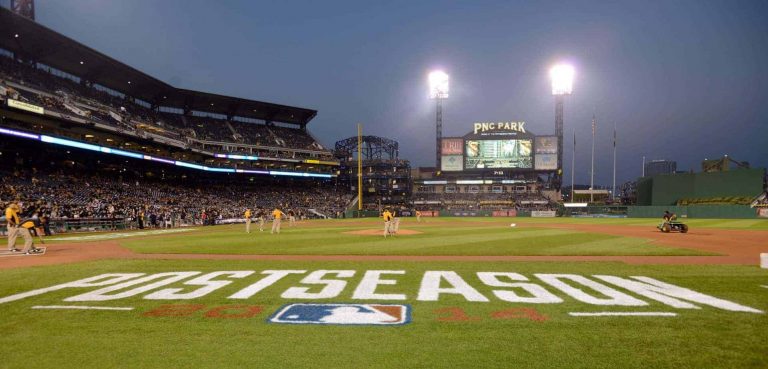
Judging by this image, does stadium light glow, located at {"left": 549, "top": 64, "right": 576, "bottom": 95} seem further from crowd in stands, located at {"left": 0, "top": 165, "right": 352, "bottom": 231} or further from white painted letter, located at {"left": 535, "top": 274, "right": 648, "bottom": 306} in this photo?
white painted letter, located at {"left": 535, "top": 274, "right": 648, "bottom": 306}

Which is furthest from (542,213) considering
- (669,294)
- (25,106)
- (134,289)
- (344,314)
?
(25,106)

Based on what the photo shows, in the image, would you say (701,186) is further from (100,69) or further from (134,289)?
(100,69)

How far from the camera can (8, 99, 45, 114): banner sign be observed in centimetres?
2893

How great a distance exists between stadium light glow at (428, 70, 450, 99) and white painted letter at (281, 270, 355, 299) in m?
65.5

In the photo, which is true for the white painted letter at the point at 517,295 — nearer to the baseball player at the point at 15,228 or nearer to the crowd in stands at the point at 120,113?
the baseball player at the point at 15,228

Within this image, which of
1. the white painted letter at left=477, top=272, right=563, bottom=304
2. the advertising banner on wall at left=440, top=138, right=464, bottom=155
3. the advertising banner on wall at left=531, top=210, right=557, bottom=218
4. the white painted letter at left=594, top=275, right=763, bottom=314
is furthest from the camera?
the advertising banner on wall at left=440, top=138, right=464, bottom=155

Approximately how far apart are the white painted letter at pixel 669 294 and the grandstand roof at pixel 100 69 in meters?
48.6

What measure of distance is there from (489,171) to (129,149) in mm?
60052

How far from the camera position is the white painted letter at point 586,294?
20.5ft

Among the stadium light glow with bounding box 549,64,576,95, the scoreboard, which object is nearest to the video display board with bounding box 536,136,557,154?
the scoreboard

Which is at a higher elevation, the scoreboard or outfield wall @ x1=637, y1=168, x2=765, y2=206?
the scoreboard

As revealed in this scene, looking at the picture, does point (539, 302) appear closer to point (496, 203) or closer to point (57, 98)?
point (57, 98)

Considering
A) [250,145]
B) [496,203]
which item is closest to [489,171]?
[496,203]

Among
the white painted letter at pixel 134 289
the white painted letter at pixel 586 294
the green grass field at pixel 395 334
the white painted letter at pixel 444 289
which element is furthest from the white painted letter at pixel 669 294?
the white painted letter at pixel 134 289
